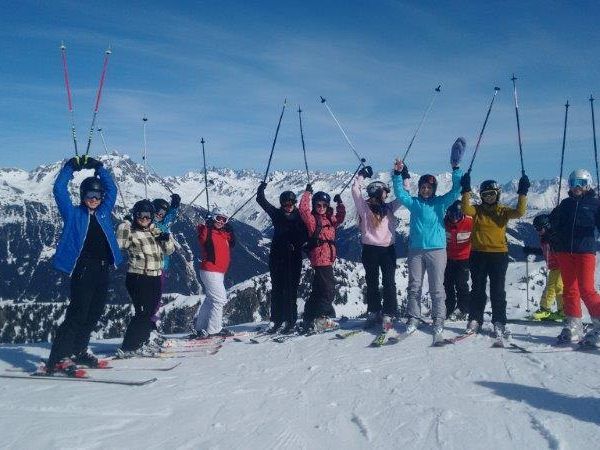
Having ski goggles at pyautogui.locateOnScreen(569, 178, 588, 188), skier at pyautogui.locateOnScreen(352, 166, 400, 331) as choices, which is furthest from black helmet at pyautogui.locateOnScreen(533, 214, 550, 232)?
skier at pyautogui.locateOnScreen(352, 166, 400, 331)

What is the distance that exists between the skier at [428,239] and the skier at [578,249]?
176 centimetres

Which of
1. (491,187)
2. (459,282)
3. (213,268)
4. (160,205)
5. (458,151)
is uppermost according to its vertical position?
(458,151)

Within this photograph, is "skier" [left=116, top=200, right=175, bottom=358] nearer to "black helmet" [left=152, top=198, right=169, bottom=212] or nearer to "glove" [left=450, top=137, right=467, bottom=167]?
"black helmet" [left=152, top=198, right=169, bottom=212]

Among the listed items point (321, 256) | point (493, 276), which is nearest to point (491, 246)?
point (493, 276)

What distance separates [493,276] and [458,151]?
7.13 ft

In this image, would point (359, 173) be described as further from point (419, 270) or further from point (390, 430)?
point (390, 430)

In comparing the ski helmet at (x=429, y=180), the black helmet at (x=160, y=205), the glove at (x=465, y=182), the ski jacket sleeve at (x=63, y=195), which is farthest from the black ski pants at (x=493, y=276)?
the ski jacket sleeve at (x=63, y=195)

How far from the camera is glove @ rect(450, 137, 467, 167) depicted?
8266mm

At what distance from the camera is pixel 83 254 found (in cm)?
Result: 720

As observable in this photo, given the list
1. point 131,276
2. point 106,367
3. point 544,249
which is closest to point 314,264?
point 131,276

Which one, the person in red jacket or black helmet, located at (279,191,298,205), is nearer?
black helmet, located at (279,191,298,205)

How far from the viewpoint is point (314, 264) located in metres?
9.50

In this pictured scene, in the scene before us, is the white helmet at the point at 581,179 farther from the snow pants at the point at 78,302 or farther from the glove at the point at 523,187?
the snow pants at the point at 78,302

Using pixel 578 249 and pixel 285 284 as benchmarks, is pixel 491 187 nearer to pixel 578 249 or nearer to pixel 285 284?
pixel 578 249
